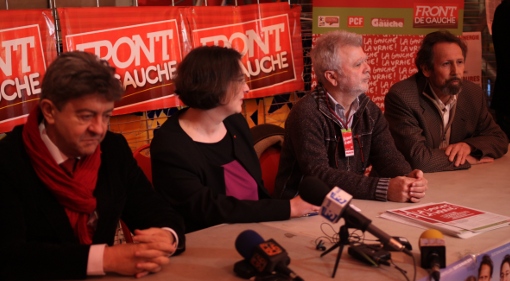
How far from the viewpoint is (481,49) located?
5.17 m

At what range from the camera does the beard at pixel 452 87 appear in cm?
342

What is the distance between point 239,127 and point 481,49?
3245 millimetres

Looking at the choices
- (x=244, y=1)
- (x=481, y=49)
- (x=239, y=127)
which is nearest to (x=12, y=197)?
(x=239, y=127)

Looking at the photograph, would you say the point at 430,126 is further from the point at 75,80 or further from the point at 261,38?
the point at 75,80

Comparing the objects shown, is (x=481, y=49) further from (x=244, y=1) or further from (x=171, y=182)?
(x=171, y=182)

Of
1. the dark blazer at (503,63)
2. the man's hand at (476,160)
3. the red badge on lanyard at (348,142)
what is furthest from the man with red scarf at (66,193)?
the dark blazer at (503,63)

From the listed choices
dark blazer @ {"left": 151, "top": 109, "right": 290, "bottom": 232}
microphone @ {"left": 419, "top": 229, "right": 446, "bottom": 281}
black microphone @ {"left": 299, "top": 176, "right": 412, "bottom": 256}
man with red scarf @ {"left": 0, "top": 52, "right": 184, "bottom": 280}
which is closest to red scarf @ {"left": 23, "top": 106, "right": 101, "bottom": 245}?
man with red scarf @ {"left": 0, "top": 52, "right": 184, "bottom": 280}

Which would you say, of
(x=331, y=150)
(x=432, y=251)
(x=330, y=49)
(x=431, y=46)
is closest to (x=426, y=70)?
(x=431, y=46)

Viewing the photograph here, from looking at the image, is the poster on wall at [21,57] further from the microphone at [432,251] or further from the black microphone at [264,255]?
the microphone at [432,251]

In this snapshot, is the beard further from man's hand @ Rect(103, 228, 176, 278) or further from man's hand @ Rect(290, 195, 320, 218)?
man's hand @ Rect(103, 228, 176, 278)

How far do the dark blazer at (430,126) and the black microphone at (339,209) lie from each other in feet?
5.05

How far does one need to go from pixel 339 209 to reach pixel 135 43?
2.11 metres

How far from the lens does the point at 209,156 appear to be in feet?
8.09

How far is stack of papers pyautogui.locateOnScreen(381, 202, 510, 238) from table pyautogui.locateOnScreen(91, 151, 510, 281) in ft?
0.11
